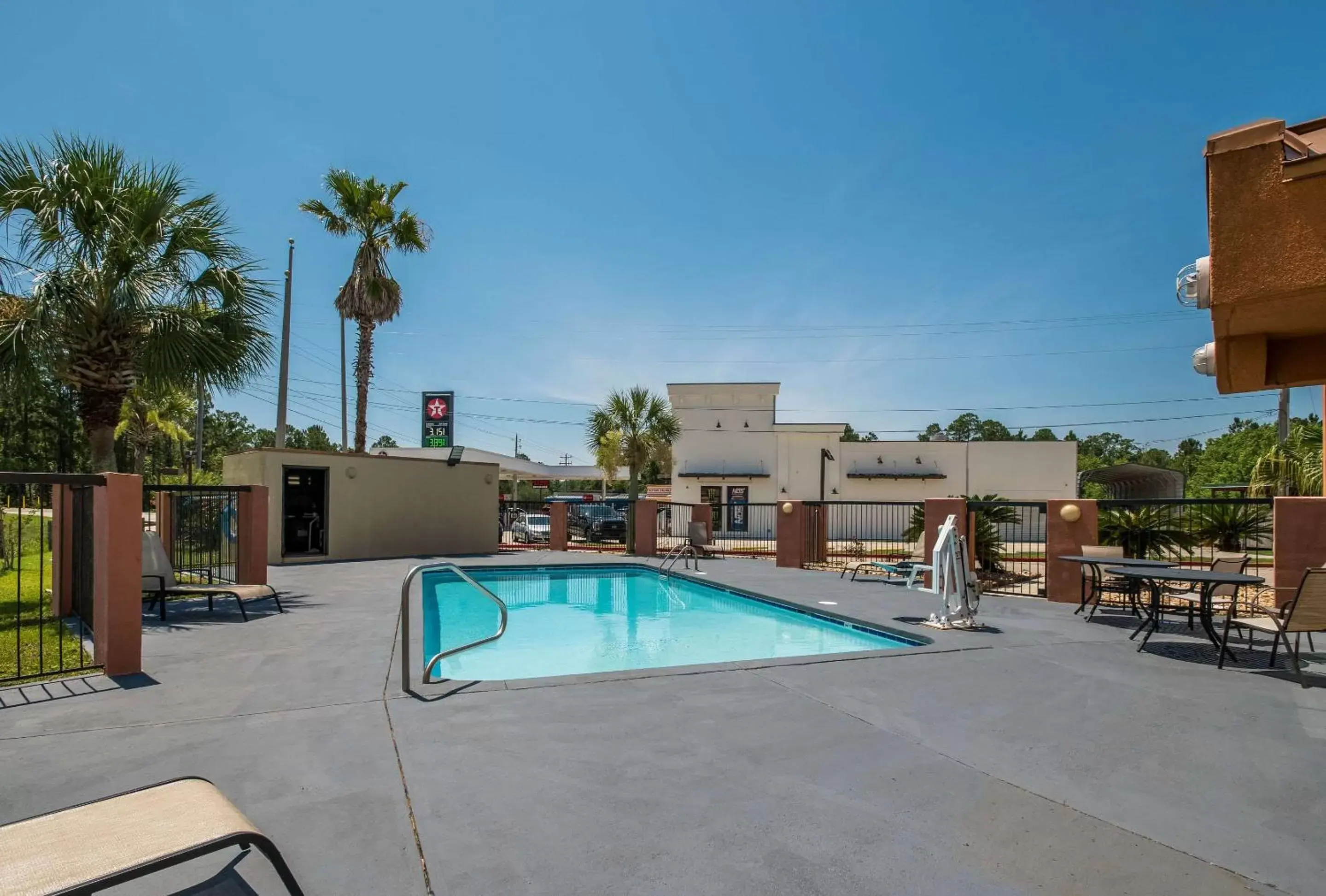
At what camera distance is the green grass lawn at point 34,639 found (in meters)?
5.12

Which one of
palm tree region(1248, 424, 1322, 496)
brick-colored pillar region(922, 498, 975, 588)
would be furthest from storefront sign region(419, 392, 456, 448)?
palm tree region(1248, 424, 1322, 496)

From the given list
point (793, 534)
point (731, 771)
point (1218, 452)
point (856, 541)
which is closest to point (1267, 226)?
point (731, 771)

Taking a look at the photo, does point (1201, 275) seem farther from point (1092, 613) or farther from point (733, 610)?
point (733, 610)

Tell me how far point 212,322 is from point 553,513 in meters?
10.2

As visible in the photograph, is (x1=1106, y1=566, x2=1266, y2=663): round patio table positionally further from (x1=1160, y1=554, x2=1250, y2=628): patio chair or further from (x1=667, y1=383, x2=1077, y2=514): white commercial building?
(x1=667, y1=383, x2=1077, y2=514): white commercial building

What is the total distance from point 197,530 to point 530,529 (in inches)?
359

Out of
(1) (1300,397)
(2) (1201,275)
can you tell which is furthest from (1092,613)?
(1) (1300,397)

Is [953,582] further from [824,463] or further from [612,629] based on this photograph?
[824,463]

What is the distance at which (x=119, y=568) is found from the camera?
198 inches

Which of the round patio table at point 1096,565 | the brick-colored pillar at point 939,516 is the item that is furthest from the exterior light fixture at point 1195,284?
the brick-colored pillar at point 939,516

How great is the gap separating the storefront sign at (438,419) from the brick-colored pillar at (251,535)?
1682 cm

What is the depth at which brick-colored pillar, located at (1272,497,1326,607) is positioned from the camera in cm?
752

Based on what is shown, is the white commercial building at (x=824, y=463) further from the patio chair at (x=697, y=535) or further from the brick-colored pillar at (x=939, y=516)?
the brick-colored pillar at (x=939, y=516)

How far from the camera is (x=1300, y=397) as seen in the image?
27.2 meters
